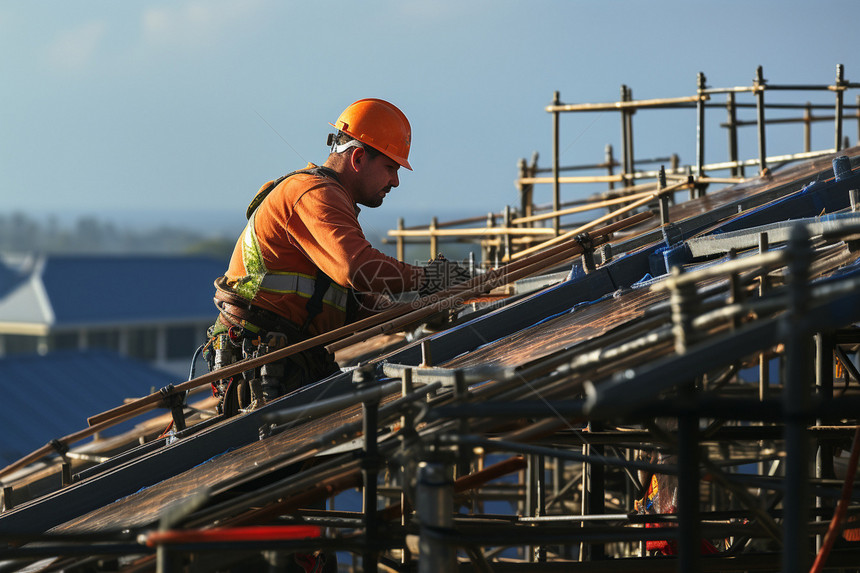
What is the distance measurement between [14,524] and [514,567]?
2.82m

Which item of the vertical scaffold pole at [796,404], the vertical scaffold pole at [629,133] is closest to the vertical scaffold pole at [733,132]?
the vertical scaffold pole at [629,133]

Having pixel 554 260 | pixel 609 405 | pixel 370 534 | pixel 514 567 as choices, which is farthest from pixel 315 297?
pixel 609 405

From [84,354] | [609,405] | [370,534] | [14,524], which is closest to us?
[609,405]

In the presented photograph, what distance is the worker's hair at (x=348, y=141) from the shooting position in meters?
7.13

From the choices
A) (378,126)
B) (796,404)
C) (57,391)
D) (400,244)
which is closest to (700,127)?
(400,244)

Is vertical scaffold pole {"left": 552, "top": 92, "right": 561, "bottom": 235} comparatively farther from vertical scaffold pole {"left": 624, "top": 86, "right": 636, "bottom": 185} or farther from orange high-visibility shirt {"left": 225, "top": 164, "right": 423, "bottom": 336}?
orange high-visibility shirt {"left": 225, "top": 164, "right": 423, "bottom": 336}

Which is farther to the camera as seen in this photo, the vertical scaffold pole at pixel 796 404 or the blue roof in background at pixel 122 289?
the blue roof in background at pixel 122 289

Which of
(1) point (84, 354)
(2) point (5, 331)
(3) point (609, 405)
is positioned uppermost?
(2) point (5, 331)

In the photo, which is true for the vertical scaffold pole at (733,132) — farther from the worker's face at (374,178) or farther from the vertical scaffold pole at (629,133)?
the worker's face at (374,178)

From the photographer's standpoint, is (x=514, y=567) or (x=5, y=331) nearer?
(x=514, y=567)

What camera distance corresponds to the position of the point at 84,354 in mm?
34594

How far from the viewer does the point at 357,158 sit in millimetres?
7129

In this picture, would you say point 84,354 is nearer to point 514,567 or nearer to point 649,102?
point 649,102

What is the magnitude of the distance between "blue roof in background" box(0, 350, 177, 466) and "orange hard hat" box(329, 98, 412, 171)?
65.9 ft
